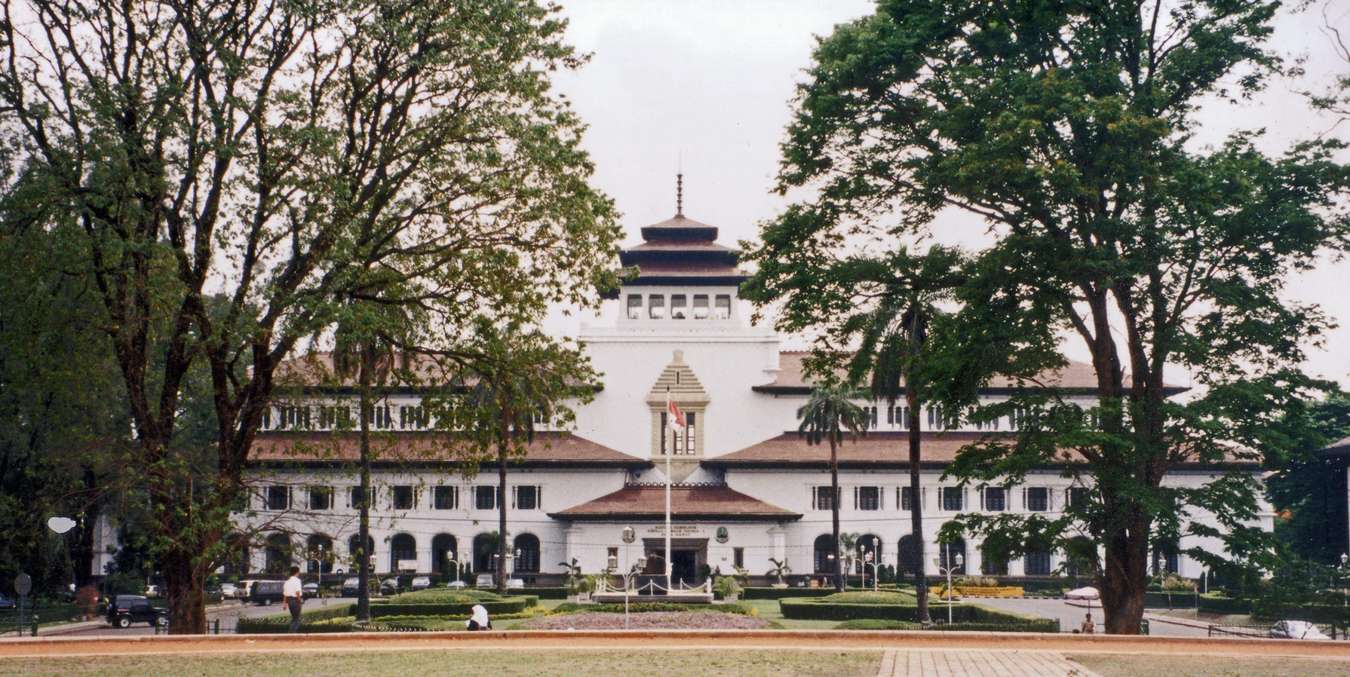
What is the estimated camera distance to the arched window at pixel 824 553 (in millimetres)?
70438

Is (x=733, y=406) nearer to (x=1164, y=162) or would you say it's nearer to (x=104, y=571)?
(x=104, y=571)

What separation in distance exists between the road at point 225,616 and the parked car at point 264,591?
40 centimetres

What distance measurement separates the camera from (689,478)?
239 ft

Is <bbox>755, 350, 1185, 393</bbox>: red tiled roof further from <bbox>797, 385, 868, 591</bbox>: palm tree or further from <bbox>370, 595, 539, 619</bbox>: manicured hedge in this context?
<bbox>370, 595, 539, 619</bbox>: manicured hedge

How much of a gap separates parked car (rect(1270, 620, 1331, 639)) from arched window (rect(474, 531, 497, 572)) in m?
43.4

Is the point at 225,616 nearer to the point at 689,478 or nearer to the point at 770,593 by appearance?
the point at 770,593

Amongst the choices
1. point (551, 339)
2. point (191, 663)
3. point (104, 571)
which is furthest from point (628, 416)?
point (191, 663)

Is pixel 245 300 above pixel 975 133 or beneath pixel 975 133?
beneath

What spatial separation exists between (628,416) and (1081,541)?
52.1m

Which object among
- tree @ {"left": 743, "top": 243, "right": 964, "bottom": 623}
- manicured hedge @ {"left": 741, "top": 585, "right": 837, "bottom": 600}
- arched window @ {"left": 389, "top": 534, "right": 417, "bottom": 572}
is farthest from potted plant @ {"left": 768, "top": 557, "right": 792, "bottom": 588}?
tree @ {"left": 743, "top": 243, "right": 964, "bottom": 623}

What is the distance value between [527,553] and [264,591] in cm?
1597

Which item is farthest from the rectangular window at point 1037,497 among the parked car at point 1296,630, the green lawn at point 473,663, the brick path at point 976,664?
the green lawn at point 473,663

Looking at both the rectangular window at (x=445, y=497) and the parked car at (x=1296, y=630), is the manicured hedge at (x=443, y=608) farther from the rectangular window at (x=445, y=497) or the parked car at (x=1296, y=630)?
the rectangular window at (x=445, y=497)

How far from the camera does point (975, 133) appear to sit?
77.5ft
